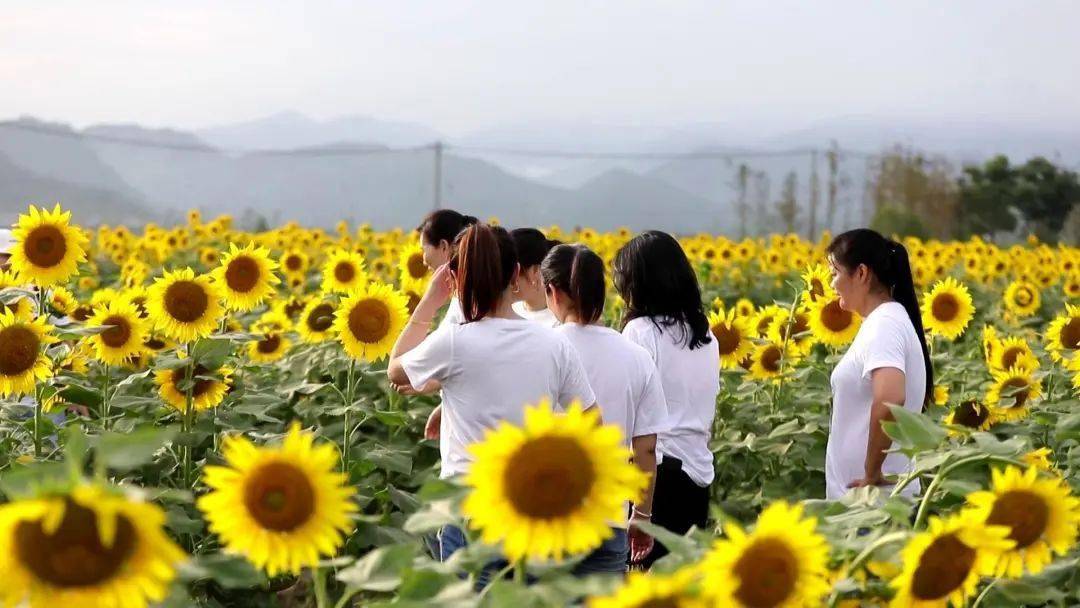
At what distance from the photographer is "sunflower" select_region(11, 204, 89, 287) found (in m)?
4.07

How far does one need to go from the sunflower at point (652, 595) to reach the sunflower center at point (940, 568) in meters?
0.42

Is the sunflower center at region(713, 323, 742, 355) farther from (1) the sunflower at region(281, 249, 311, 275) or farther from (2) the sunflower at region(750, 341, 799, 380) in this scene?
(1) the sunflower at region(281, 249, 311, 275)

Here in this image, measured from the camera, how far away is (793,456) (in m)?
5.29

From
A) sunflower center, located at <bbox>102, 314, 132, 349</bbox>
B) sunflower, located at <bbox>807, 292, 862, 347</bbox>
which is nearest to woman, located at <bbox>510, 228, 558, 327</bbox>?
sunflower center, located at <bbox>102, 314, 132, 349</bbox>

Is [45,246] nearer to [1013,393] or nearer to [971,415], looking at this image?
[971,415]

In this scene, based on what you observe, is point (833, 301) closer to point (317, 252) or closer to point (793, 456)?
point (793, 456)

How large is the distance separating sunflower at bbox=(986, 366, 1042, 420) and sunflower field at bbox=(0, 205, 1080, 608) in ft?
0.03

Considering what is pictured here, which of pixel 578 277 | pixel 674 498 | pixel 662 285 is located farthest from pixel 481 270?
pixel 674 498

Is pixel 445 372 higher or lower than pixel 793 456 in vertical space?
higher

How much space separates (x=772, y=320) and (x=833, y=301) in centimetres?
81

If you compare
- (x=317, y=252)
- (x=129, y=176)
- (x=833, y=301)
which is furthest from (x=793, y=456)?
(x=129, y=176)

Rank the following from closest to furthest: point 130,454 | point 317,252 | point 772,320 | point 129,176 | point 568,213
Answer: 1. point 130,454
2. point 772,320
3. point 317,252
4. point 568,213
5. point 129,176

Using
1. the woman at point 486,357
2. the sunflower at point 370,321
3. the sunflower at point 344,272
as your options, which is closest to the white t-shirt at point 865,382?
the woman at point 486,357

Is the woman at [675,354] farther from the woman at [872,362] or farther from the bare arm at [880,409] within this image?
the bare arm at [880,409]
